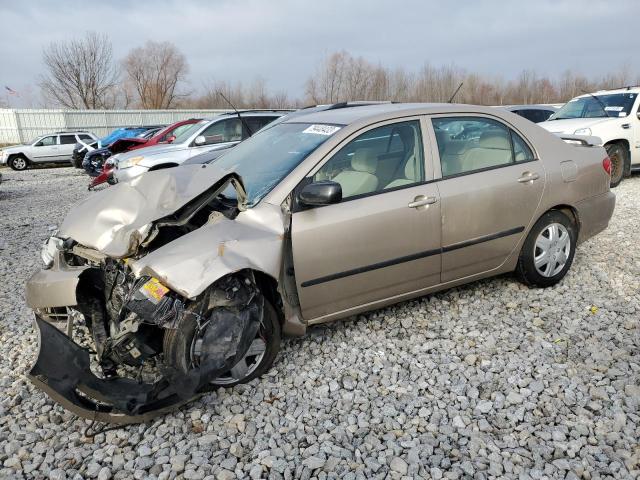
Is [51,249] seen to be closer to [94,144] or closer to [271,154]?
[271,154]

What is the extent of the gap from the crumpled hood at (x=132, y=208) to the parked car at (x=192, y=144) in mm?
5637

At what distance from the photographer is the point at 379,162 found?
12.0ft

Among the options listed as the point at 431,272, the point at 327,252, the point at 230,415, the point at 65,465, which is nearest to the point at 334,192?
the point at 327,252

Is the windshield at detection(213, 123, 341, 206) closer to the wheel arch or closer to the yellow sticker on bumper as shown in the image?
the yellow sticker on bumper

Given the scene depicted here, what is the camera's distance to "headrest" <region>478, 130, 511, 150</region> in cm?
405

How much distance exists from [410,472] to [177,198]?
1.97 meters

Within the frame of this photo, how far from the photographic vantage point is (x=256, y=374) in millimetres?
3229

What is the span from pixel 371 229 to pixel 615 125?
7.92 metres

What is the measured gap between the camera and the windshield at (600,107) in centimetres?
942

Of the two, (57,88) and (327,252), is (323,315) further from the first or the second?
(57,88)

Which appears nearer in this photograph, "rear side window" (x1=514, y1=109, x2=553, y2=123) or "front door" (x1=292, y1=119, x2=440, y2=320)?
"front door" (x1=292, y1=119, x2=440, y2=320)

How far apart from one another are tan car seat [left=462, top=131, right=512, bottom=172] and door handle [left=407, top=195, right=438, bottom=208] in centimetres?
46

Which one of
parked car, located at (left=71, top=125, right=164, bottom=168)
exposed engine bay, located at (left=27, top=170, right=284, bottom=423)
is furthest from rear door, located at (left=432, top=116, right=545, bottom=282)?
parked car, located at (left=71, top=125, right=164, bottom=168)

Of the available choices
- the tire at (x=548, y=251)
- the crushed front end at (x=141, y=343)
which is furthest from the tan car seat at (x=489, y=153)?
the crushed front end at (x=141, y=343)
